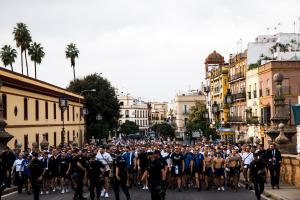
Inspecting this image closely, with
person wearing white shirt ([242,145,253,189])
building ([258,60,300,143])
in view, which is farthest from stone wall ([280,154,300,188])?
building ([258,60,300,143])

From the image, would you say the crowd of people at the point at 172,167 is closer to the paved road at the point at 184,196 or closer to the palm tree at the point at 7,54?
the paved road at the point at 184,196

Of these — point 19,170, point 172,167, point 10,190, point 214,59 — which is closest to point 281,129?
point 172,167

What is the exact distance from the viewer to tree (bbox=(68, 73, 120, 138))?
7362 cm

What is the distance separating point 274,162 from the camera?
74.7 feet

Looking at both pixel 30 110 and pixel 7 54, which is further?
pixel 7 54

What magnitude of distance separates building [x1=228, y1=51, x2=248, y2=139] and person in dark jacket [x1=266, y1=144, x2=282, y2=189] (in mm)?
46762

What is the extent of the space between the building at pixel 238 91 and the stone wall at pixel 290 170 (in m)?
44.4

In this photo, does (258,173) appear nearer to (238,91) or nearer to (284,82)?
(284,82)

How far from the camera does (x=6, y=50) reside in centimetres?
7825

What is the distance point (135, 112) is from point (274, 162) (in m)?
159

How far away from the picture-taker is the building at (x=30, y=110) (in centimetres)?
3925

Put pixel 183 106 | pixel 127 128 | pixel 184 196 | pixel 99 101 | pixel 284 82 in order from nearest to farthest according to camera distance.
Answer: pixel 184 196, pixel 284 82, pixel 99 101, pixel 127 128, pixel 183 106

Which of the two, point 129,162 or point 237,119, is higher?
point 237,119

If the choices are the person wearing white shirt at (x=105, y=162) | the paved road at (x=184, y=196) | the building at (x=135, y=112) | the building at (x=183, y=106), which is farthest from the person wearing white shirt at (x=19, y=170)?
the building at (x=135, y=112)
